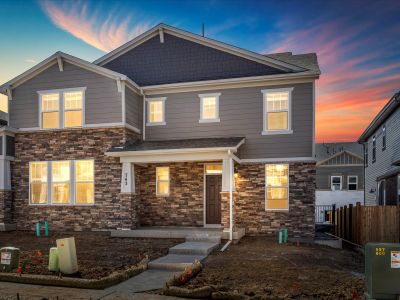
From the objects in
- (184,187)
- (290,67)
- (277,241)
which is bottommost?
(277,241)

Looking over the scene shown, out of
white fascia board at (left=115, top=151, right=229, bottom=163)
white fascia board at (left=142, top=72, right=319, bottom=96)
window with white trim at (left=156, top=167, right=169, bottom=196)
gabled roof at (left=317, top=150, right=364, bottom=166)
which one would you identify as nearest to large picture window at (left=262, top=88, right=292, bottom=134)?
white fascia board at (left=142, top=72, right=319, bottom=96)

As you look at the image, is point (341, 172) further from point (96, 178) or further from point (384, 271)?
point (384, 271)

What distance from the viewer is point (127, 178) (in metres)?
14.8

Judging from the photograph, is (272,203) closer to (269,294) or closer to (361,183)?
(269,294)

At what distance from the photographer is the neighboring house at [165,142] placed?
14.7 meters

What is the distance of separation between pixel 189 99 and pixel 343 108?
12569 mm

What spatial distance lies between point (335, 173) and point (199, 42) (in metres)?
23.6

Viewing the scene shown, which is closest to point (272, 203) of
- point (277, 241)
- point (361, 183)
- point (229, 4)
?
point (277, 241)

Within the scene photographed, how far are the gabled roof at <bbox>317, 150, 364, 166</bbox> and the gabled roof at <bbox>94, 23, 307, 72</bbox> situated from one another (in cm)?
2186

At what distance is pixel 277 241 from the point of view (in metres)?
13.7

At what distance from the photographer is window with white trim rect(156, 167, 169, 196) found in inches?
628

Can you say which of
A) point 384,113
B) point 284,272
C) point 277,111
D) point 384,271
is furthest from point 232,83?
point 384,271

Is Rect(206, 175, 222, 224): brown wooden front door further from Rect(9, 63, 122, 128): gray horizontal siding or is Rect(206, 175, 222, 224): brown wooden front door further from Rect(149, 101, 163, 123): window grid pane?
Rect(9, 63, 122, 128): gray horizontal siding

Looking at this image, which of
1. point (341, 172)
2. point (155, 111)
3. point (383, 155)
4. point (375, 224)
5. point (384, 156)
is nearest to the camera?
point (375, 224)
